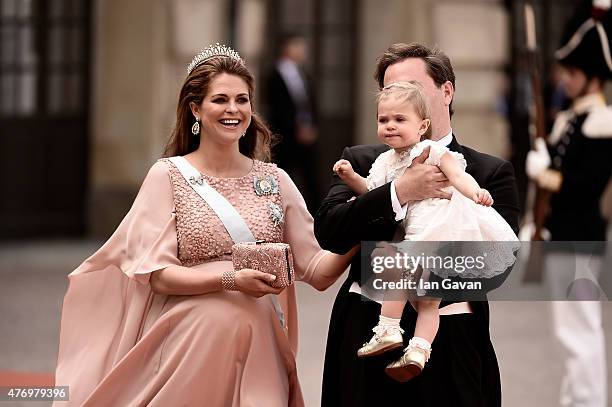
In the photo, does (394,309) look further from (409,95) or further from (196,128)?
(196,128)

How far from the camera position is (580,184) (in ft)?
23.8

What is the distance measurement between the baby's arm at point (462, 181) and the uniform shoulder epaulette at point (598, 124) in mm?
2915

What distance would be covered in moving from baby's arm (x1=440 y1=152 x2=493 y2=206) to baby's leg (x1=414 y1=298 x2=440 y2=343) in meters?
0.36

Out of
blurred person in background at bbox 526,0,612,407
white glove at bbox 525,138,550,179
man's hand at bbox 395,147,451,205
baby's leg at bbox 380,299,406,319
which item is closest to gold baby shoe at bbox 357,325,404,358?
baby's leg at bbox 380,299,406,319

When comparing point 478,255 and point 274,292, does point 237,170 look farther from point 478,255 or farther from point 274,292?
point 478,255

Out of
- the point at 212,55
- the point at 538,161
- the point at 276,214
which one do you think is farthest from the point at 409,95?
the point at 538,161

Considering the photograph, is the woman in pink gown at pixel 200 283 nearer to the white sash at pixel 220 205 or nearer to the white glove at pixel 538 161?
the white sash at pixel 220 205

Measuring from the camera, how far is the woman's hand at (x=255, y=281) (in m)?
4.73

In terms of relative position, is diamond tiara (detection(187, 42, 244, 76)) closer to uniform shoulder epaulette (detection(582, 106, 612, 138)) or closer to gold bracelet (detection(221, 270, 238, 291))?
gold bracelet (detection(221, 270, 238, 291))

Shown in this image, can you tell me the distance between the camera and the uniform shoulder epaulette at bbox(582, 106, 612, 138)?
7.16 meters

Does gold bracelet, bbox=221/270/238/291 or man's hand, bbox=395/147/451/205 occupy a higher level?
man's hand, bbox=395/147/451/205

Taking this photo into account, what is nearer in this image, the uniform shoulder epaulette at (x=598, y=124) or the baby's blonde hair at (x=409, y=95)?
the baby's blonde hair at (x=409, y=95)

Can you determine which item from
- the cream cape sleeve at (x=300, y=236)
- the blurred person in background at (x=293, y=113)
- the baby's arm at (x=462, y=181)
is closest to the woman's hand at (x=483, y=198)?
the baby's arm at (x=462, y=181)

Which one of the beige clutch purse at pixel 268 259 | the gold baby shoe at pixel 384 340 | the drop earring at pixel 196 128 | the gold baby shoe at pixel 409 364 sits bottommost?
the gold baby shoe at pixel 409 364
